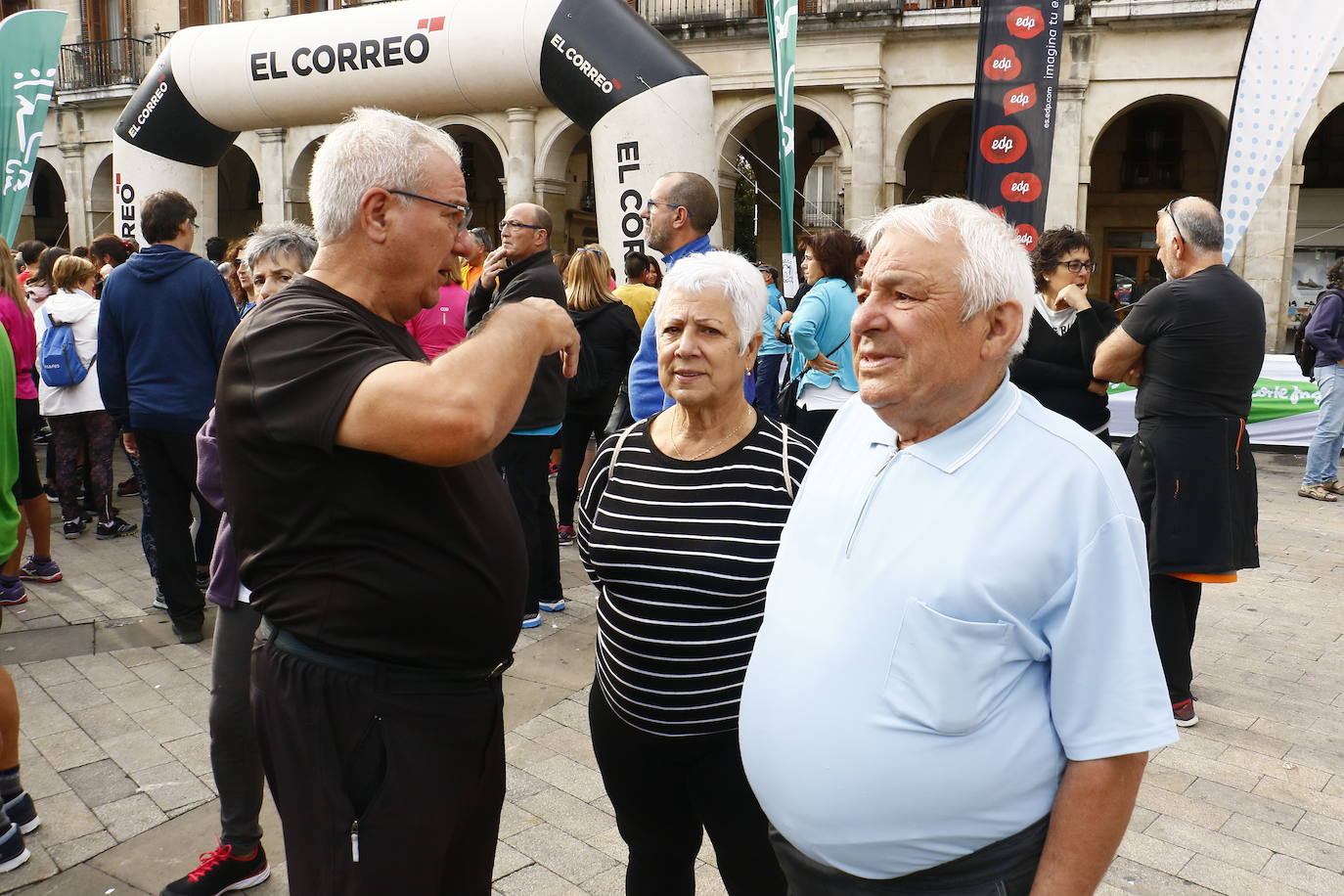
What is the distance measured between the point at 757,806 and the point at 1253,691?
132 inches

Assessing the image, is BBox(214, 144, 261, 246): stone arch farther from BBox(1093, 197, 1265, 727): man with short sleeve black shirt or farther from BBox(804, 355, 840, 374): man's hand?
BBox(1093, 197, 1265, 727): man with short sleeve black shirt

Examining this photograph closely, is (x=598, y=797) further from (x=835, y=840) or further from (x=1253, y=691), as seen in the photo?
(x=1253, y=691)

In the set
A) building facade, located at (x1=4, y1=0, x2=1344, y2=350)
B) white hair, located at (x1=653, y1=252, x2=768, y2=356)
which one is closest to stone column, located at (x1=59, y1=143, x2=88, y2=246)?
building facade, located at (x1=4, y1=0, x2=1344, y2=350)

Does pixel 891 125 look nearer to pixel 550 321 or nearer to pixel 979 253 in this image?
pixel 550 321

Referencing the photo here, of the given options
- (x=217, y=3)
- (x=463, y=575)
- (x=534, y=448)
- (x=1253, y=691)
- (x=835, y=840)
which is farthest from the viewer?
(x=217, y=3)

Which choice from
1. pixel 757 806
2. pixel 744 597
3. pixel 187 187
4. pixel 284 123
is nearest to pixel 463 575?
pixel 744 597

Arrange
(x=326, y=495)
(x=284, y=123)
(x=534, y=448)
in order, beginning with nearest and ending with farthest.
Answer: (x=326, y=495)
(x=534, y=448)
(x=284, y=123)

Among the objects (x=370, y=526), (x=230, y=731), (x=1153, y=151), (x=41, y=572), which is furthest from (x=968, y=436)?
(x=1153, y=151)

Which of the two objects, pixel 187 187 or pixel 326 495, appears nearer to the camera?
pixel 326 495

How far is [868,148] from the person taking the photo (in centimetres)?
1575

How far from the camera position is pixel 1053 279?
4711 mm

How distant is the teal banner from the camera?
28.4 feet

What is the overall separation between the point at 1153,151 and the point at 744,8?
8198mm

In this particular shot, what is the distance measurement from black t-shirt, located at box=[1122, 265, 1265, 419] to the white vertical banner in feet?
13.9
